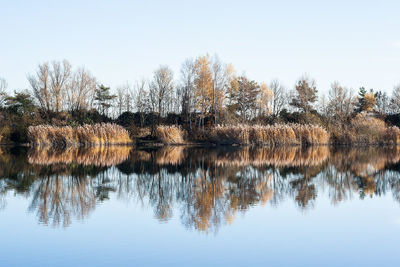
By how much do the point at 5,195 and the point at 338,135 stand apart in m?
26.6

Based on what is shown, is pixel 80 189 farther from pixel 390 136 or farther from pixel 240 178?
pixel 390 136

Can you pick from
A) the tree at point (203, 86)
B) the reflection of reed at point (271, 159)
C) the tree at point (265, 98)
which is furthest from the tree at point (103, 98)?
the reflection of reed at point (271, 159)

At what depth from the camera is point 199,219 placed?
6805 mm

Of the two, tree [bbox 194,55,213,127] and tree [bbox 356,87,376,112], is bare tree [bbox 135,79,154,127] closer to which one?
tree [bbox 194,55,213,127]

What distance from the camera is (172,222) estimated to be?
6.70m

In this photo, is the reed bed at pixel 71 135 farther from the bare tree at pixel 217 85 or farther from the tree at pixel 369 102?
the tree at pixel 369 102

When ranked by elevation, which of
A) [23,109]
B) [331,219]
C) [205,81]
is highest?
[205,81]

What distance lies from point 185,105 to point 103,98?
930 centimetres

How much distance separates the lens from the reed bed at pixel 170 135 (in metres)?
30.2

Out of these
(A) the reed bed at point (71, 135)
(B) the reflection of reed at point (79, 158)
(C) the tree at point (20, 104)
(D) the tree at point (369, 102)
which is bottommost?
(B) the reflection of reed at point (79, 158)

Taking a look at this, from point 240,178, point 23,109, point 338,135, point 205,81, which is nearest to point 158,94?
point 205,81

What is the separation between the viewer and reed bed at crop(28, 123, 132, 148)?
29.1 m

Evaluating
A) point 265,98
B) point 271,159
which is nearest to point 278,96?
point 265,98

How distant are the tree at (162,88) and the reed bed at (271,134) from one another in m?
10.1
